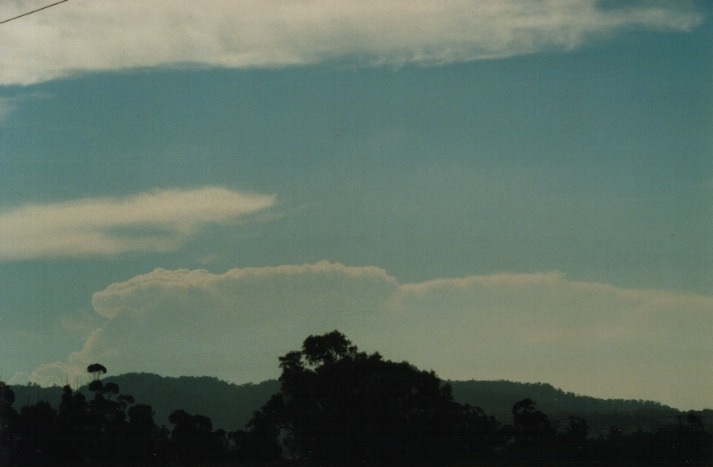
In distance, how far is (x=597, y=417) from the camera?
48.6m

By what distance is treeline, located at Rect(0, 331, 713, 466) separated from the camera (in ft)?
152

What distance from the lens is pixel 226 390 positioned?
60.2m

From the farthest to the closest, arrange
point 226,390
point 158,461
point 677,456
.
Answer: point 226,390, point 158,461, point 677,456

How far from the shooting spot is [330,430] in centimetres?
5041

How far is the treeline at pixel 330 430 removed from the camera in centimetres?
4619

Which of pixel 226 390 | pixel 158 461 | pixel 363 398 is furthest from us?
pixel 226 390

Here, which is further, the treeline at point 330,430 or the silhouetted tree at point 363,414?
the silhouetted tree at point 363,414

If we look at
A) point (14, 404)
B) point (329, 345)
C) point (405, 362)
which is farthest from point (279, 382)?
point (14, 404)

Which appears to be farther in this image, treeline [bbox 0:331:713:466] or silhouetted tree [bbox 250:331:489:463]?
silhouetted tree [bbox 250:331:489:463]

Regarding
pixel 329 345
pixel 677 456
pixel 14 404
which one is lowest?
pixel 677 456

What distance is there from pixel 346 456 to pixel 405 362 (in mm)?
7480

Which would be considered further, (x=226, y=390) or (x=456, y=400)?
(x=226, y=390)

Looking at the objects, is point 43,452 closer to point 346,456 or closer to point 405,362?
point 346,456

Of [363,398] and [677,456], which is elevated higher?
[363,398]
